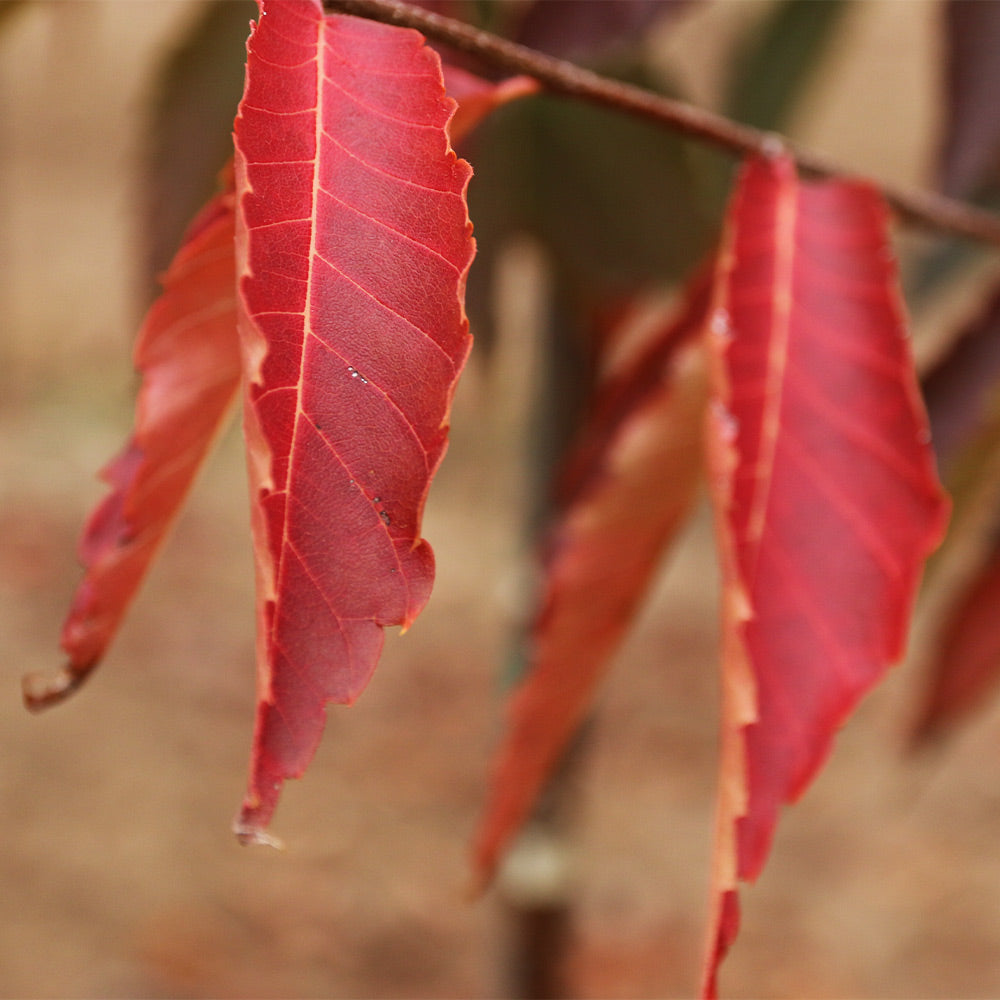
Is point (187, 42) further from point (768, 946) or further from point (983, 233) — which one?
point (768, 946)

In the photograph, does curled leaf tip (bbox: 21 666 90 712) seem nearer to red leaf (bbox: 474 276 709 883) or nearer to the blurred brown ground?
red leaf (bbox: 474 276 709 883)

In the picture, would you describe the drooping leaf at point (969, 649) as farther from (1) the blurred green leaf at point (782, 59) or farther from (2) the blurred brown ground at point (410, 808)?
(2) the blurred brown ground at point (410, 808)

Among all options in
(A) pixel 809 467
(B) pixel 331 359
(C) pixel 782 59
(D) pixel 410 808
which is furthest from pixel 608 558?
(D) pixel 410 808

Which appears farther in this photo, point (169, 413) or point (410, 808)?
point (410, 808)

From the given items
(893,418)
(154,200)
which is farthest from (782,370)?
(154,200)

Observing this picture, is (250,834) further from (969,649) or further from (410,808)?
(410,808)

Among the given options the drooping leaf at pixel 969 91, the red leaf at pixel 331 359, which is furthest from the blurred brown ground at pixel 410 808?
the red leaf at pixel 331 359
